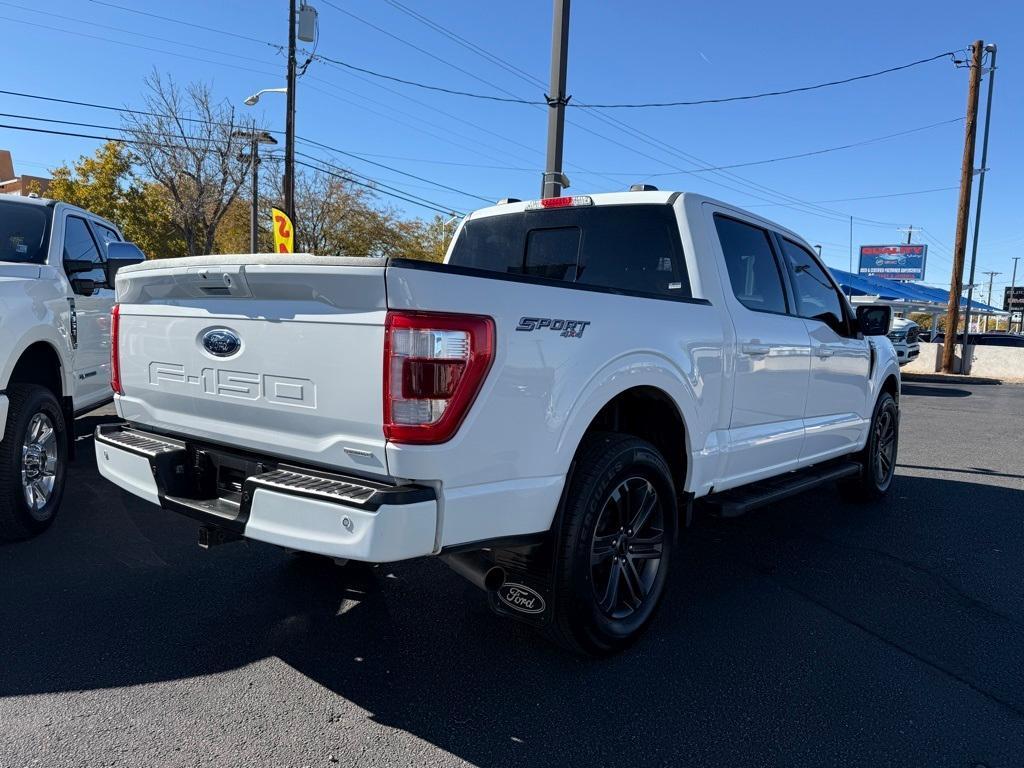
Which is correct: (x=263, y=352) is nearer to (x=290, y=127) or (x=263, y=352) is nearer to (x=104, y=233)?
(x=104, y=233)

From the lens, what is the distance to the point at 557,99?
8.44 m

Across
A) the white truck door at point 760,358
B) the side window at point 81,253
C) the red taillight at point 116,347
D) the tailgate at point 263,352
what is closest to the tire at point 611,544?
the white truck door at point 760,358

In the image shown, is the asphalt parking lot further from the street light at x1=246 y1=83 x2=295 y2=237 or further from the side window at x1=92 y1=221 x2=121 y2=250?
the street light at x1=246 y1=83 x2=295 y2=237

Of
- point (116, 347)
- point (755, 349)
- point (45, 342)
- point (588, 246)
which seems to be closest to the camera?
point (116, 347)

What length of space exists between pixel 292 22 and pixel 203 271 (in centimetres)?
2162

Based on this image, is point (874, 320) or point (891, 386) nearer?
point (874, 320)

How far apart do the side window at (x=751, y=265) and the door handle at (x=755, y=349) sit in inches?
9.0

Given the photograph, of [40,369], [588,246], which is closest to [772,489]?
[588,246]

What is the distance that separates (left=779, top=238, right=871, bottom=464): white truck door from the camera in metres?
4.75

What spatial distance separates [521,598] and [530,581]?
3.5 inches

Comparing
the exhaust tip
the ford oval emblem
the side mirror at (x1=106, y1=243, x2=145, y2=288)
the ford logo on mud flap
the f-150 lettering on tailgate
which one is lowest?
the ford logo on mud flap

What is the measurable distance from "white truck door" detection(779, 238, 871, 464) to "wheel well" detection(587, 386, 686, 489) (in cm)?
145

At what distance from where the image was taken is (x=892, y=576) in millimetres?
4305

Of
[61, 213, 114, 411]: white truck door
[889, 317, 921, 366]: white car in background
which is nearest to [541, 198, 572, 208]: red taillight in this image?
[61, 213, 114, 411]: white truck door
